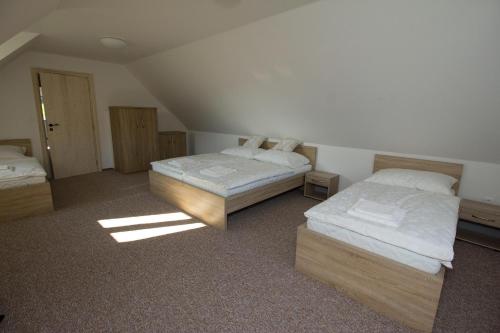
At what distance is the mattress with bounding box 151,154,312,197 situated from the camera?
2854 millimetres

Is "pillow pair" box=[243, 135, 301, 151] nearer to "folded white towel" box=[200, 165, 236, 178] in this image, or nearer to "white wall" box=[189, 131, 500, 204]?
"white wall" box=[189, 131, 500, 204]

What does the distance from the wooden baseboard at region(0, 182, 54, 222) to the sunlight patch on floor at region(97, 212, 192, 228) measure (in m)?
0.83

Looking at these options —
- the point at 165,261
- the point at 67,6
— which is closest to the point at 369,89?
the point at 165,261

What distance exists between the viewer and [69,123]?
4.59 metres

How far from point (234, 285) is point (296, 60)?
7.93 feet

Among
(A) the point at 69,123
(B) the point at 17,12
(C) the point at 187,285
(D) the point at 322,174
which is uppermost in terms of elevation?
(B) the point at 17,12

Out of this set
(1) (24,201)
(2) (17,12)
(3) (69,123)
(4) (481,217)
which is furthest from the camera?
(3) (69,123)

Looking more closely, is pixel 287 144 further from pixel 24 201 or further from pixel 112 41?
pixel 24 201

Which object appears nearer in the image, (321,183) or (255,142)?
(321,183)

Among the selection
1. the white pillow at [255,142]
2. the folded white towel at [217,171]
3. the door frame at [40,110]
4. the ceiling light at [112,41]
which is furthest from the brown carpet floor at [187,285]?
the ceiling light at [112,41]

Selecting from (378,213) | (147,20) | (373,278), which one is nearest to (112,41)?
(147,20)

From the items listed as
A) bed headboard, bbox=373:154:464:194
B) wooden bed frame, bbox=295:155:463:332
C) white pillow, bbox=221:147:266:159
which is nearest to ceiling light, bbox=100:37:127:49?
white pillow, bbox=221:147:266:159

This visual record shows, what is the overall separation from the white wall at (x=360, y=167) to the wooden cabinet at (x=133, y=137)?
132 cm

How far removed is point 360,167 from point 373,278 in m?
2.24
